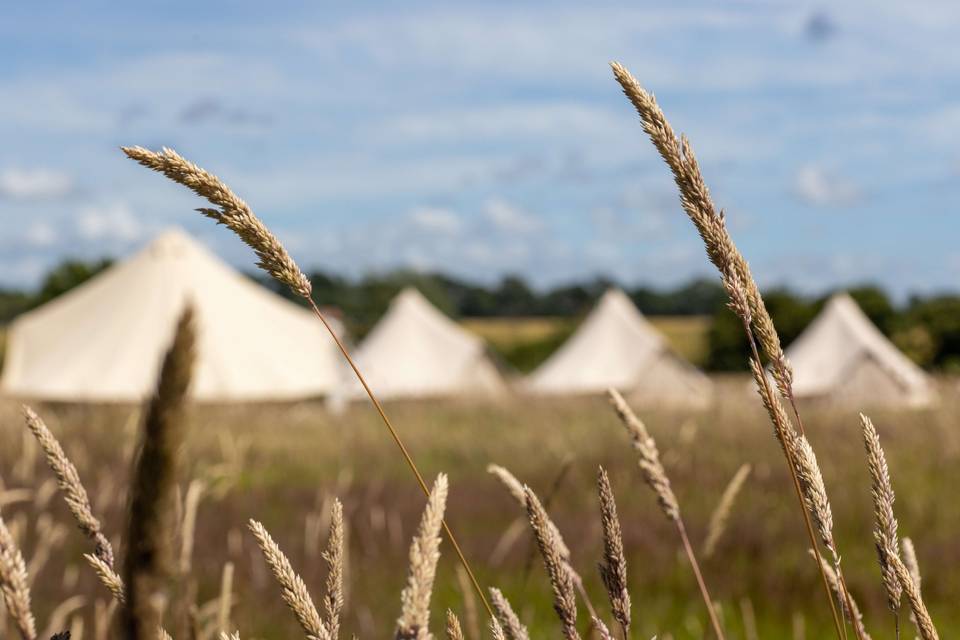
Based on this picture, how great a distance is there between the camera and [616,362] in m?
28.6

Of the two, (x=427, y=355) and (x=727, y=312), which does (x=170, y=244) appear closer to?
(x=427, y=355)

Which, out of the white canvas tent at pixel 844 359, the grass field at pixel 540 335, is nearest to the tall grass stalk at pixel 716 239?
the white canvas tent at pixel 844 359

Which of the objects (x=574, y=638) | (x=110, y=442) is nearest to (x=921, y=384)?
(x=110, y=442)

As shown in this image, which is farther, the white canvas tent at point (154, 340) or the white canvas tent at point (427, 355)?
the white canvas tent at point (427, 355)

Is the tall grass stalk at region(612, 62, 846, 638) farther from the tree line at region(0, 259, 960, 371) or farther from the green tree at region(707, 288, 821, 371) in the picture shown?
the green tree at region(707, 288, 821, 371)

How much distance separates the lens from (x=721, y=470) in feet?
29.0

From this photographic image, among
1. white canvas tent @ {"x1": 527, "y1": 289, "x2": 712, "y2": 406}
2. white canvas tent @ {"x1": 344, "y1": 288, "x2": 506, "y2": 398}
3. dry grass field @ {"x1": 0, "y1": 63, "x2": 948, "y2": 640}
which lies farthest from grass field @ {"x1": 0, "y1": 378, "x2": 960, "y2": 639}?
white canvas tent @ {"x1": 344, "y1": 288, "x2": 506, "y2": 398}

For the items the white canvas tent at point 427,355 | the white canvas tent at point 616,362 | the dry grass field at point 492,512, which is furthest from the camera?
Answer: the white canvas tent at point 427,355

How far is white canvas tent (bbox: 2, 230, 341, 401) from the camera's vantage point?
20.2 meters

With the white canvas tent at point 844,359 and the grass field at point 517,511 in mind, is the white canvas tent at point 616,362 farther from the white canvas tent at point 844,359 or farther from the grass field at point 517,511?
the grass field at point 517,511

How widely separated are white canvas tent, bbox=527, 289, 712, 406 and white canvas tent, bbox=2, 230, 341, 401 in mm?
7146

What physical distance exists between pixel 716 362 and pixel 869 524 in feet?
141

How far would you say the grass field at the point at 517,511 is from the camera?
469cm

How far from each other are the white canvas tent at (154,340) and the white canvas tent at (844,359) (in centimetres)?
1136
